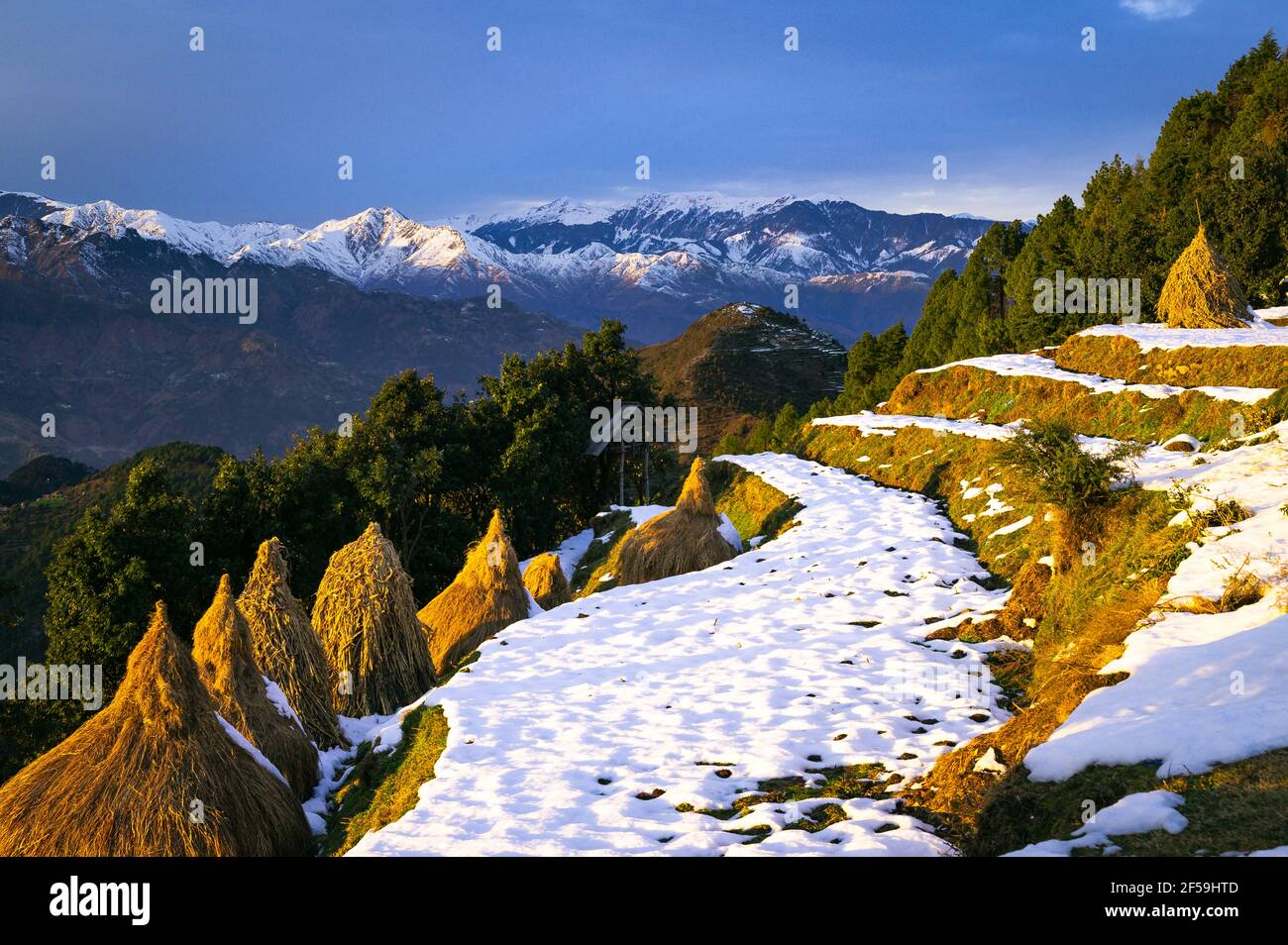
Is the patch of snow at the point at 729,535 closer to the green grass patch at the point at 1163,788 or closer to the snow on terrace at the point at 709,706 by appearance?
the snow on terrace at the point at 709,706

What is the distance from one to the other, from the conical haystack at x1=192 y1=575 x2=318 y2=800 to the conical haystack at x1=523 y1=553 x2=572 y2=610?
9.70m

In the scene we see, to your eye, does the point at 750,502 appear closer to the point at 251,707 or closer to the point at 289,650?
the point at 289,650

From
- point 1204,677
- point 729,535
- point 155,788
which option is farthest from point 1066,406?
point 155,788

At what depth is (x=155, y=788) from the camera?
297 inches

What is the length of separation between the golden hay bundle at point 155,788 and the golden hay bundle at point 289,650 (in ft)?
8.78

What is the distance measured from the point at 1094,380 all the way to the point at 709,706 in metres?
13.7

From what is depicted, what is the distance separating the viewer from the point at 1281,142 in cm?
3734

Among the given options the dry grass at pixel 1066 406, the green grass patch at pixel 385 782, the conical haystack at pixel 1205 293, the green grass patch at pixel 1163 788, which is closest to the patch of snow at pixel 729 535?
the dry grass at pixel 1066 406

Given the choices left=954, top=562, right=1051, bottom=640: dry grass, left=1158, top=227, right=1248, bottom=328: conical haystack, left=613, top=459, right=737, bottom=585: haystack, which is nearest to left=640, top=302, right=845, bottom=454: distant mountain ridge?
left=1158, top=227, right=1248, bottom=328: conical haystack

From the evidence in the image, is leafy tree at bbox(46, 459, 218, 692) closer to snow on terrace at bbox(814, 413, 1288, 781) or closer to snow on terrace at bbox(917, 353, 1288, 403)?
snow on terrace at bbox(917, 353, 1288, 403)

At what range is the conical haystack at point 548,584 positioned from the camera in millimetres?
19781
